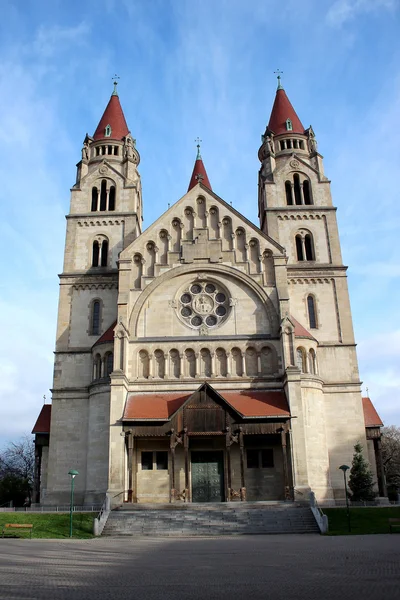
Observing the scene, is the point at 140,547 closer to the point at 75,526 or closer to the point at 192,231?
the point at 75,526

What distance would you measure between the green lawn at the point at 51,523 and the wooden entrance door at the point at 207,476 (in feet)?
24.2

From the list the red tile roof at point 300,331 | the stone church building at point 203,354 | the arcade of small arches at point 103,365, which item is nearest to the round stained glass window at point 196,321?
the stone church building at point 203,354

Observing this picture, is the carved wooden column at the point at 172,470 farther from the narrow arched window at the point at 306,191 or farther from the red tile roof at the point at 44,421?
the narrow arched window at the point at 306,191

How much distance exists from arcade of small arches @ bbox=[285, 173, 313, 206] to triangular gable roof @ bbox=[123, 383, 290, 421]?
17959 mm

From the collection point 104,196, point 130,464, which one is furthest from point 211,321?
point 104,196

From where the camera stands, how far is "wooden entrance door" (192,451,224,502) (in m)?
34.5

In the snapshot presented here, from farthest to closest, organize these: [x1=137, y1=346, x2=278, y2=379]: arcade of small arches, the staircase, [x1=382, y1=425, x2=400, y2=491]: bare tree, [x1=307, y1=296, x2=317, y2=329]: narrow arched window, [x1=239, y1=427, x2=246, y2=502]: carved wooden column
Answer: [x1=382, y1=425, x2=400, y2=491]: bare tree < [x1=307, y1=296, x2=317, y2=329]: narrow arched window < [x1=137, y1=346, x2=278, y2=379]: arcade of small arches < [x1=239, y1=427, x2=246, y2=502]: carved wooden column < the staircase

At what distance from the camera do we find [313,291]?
42.6 meters

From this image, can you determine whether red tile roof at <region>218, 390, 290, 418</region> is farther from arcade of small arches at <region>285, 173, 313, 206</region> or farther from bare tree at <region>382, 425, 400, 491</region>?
bare tree at <region>382, 425, 400, 491</region>

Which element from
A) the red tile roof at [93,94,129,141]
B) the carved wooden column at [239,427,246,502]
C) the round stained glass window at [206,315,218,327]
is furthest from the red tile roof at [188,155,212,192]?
the carved wooden column at [239,427,246,502]

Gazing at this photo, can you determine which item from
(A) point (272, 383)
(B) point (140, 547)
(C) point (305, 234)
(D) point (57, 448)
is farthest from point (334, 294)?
(B) point (140, 547)

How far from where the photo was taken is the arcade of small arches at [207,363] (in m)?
37.5

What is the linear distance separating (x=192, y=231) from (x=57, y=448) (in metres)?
18.4

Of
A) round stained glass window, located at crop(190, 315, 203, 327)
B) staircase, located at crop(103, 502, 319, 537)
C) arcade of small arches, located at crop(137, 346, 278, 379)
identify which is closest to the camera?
staircase, located at crop(103, 502, 319, 537)
